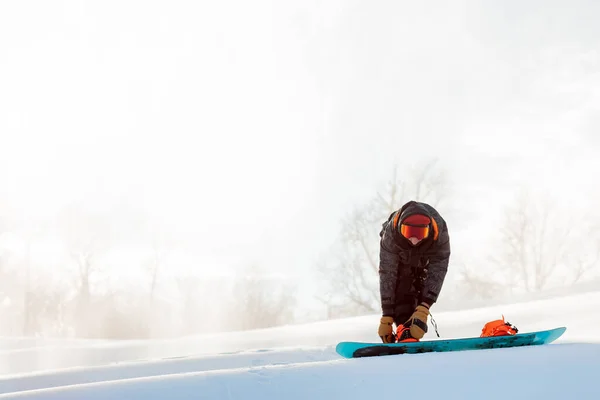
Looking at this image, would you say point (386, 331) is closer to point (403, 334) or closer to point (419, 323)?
point (403, 334)

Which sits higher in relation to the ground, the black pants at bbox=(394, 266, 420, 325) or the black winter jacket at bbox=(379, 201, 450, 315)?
the black winter jacket at bbox=(379, 201, 450, 315)

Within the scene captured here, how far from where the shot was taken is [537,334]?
4008mm

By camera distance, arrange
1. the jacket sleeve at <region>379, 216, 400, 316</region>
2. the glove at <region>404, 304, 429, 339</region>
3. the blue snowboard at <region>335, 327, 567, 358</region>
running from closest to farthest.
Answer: the blue snowboard at <region>335, 327, 567, 358</region>
the glove at <region>404, 304, 429, 339</region>
the jacket sleeve at <region>379, 216, 400, 316</region>

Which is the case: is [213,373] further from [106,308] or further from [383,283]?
[106,308]

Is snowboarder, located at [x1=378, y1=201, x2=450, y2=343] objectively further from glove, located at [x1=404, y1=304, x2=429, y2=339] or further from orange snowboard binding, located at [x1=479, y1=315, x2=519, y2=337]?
orange snowboard binding, located at [x1=479, y1=315, x2=519, y2=337]

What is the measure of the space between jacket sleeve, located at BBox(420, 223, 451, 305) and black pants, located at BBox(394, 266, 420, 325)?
0.56 feet

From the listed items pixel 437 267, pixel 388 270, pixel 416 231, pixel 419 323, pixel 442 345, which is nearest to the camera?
pixel 442 345

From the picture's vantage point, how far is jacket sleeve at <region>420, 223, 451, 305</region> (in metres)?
4.98

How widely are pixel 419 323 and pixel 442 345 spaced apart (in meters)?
0.67

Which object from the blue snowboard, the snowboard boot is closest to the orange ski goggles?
the snowboard boot

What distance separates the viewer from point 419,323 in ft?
15.2

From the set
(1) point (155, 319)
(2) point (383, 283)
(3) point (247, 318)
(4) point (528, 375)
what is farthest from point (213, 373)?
(3) point (247, 318)

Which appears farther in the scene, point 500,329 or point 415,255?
point 415,255

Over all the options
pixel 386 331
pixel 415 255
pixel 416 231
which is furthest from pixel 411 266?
pixel 386 331
